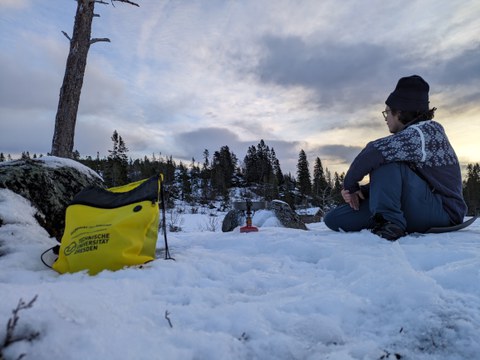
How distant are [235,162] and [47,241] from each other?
3294 inches

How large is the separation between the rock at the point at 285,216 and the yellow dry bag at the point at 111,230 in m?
5.41

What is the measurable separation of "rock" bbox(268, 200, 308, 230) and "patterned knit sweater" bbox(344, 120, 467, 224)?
4569mm

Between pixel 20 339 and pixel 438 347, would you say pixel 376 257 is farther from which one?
pixel 20 339

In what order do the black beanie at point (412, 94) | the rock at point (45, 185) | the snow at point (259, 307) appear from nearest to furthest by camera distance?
the snow at point (259, 307), the black beanie at point (412, 94), the rock at point (45, 185)

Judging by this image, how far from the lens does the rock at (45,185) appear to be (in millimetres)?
3494

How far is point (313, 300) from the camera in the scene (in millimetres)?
1685

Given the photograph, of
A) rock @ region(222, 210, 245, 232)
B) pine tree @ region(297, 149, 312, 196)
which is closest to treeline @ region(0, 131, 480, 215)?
pine tree @ region(297, 149, 312, 196)

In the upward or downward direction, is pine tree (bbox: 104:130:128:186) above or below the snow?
above

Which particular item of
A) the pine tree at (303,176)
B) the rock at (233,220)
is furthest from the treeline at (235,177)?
the rock at (233,220)

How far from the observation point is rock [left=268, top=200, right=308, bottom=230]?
7.82m

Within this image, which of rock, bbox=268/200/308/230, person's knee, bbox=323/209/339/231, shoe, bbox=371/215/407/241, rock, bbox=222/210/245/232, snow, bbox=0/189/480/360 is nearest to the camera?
snow, bbox=0/189/480/360

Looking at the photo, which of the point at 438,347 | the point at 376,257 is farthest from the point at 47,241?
the point at 438,347

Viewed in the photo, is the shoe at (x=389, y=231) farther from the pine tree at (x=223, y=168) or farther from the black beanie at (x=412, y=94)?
the pine tree at (x=223, y=168)

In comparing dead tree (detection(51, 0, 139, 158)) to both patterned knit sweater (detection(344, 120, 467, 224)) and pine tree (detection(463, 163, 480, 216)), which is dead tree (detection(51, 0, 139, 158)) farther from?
pine tree (detection(463, 163, 480, 216))
